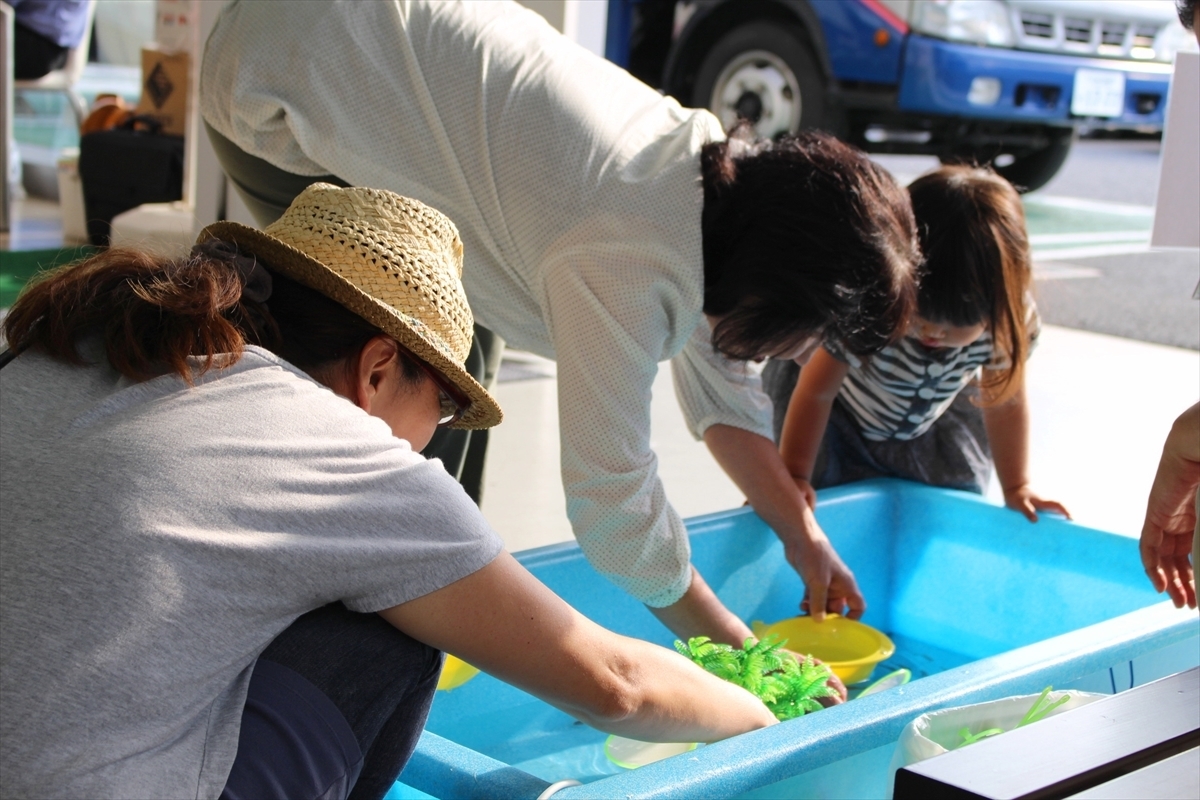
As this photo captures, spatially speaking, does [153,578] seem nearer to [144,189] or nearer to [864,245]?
[864,245]

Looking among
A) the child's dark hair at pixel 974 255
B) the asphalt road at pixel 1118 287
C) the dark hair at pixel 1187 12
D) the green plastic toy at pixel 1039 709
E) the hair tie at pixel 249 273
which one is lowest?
the asphalt road at pixel 1118 287

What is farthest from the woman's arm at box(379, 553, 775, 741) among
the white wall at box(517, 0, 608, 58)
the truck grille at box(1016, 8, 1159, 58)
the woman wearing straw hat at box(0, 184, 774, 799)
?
the truck grille at box(1016, 8, 1159, 58)

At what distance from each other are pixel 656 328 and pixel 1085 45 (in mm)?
4848

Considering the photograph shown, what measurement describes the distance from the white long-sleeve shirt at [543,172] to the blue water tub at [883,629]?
0.31 meters

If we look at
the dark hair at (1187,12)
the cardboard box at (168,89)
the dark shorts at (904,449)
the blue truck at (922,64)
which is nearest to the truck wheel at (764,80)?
the blue truck at (922,64)

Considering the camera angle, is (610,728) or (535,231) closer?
(610,728)

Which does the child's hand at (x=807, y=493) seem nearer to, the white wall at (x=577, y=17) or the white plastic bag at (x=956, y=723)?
the white plastic bag at (x=956, y=723)

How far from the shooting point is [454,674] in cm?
186

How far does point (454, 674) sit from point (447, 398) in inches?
31.8

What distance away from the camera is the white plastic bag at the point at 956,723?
1.28 metres

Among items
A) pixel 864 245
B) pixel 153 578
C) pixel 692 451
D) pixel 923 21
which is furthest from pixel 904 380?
pixel 923 21

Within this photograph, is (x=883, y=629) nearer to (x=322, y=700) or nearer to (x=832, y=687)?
(x=832, y=687)

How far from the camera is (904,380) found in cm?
224

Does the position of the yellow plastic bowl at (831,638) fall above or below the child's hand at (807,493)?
below
